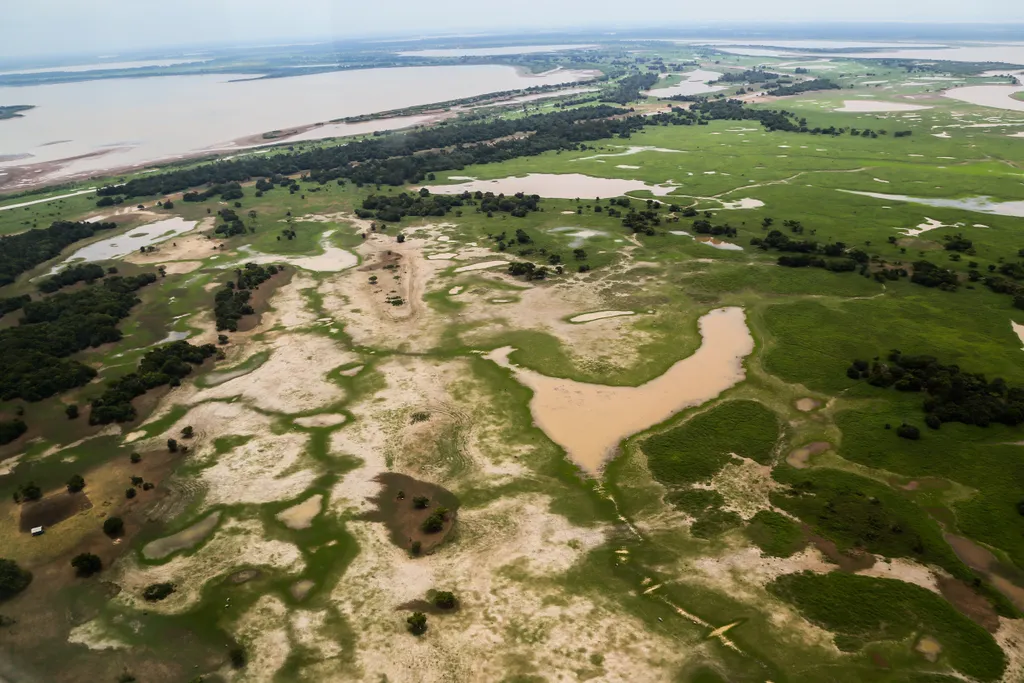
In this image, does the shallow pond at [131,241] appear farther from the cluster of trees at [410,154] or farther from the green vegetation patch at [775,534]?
the green vegetation patch at [775,534]

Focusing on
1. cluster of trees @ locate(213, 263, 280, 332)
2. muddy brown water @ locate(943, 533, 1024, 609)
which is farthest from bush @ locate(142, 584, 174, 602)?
muddy brown water @ locate(943, 533, 1024, 609)

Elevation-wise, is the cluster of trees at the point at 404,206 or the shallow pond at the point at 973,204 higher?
the shallow pond at the point at 973,204

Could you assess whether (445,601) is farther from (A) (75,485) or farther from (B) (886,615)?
(A) (75,485)

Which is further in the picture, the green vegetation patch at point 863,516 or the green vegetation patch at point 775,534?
the green vegetation patch at point 775,534

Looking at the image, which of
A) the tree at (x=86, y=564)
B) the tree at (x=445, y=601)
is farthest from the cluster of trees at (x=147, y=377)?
the tree at (x=445, y=601)

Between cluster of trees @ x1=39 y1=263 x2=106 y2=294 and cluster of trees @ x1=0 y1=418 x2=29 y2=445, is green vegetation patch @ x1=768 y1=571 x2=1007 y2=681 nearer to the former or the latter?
cluster of trees @ x1=0 y1=418 x2=29 y2=445

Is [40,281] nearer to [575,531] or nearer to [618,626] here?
[575,531]
